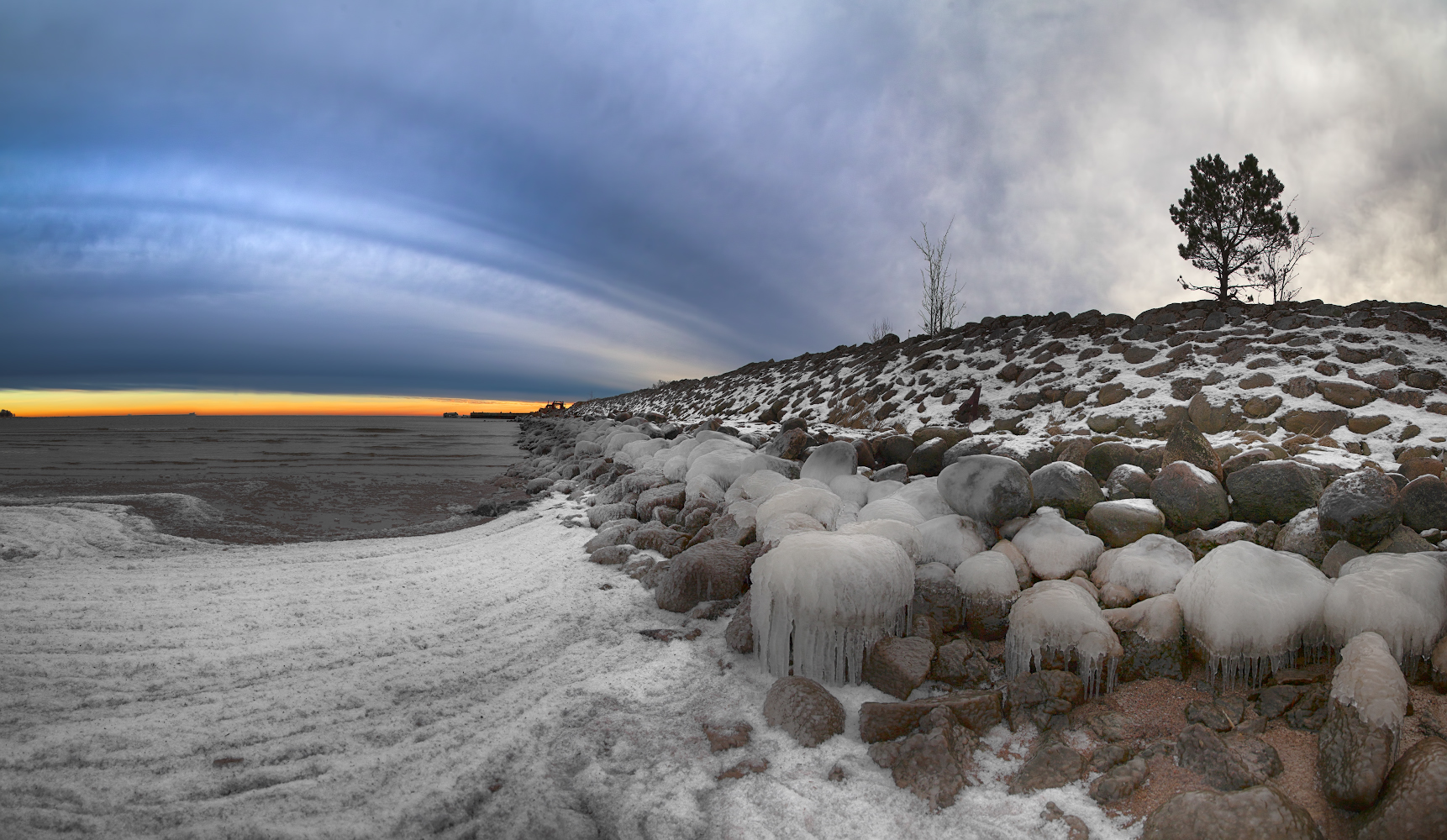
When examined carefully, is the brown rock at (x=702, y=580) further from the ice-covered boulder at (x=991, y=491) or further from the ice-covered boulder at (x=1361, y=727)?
the ice-covered boulder at (x=1361, y=727)

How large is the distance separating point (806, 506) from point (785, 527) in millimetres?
329

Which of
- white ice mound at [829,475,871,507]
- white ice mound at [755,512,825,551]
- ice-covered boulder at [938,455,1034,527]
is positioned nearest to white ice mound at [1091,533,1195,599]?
ice-covered boulder at [938,455,1034,527]

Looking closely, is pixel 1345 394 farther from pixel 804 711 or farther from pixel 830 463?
pixel 804 711

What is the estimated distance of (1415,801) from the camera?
1.54 meters

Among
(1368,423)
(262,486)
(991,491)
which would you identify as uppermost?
(1368,423)

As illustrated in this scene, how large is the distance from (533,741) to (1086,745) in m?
2.01

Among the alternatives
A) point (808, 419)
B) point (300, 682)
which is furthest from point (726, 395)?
point (300, 682)

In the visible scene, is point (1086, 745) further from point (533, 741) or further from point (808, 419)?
point (808, 419)

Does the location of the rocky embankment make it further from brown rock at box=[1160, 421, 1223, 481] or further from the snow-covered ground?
the snow-covered ground

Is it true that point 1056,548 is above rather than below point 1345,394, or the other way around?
below

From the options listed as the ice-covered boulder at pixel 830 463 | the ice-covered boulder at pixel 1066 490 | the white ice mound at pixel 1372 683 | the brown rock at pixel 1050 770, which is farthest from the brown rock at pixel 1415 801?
the ice-covered boulder at pixel 830 463

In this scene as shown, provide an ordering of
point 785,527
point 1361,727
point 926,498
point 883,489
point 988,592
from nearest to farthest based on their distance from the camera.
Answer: point 1361,727 < point 988,592 < point 785,527 < point 926,498 < point 883,489

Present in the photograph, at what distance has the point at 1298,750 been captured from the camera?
1.93m

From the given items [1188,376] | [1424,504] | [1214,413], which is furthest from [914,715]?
[1188,376]
